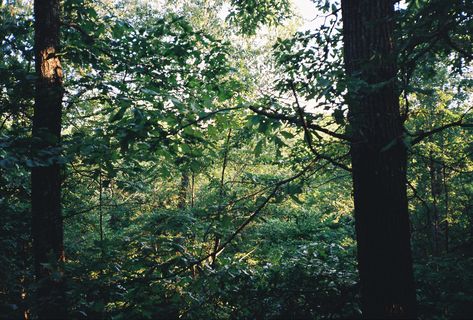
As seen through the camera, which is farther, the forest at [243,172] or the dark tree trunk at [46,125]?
the dark tree trunk at [46,125]

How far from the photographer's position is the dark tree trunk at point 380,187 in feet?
7.73

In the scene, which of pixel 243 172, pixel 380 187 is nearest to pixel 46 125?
pixel 243 172

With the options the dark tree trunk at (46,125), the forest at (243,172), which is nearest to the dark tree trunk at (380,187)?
the forest at (243,172)

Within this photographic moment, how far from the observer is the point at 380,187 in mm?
2453

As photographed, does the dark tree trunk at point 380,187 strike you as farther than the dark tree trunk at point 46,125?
No

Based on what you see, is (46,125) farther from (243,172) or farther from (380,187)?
(380,187)

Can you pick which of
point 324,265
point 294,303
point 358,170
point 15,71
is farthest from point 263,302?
point 15,71

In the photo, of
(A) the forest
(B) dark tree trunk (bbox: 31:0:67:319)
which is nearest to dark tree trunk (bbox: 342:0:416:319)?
(A) the forest

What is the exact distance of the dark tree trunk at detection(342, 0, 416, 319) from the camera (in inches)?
92.7

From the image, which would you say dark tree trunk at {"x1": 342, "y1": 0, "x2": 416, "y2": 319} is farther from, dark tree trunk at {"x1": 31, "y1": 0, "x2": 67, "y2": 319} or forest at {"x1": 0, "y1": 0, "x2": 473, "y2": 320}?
dark tree trunk at {"x1": 31, "y1": 0, "x2": 67, "y2": 319}

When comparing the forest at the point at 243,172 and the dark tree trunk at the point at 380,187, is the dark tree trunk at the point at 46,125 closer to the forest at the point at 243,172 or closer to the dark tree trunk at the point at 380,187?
the forest at the point at 243,172

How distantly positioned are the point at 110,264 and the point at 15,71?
8.28ft

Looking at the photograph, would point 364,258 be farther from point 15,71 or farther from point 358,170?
point 15,71

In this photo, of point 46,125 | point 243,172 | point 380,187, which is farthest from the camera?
point 243,172
